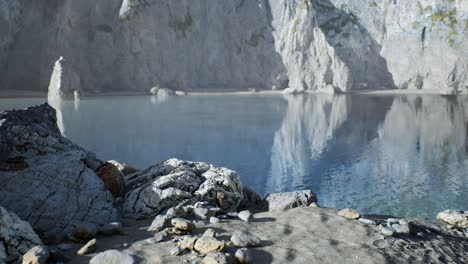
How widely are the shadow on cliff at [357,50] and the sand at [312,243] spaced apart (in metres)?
90.0

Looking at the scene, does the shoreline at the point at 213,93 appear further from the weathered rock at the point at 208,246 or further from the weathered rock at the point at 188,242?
the weathered rock at the point at 208,246

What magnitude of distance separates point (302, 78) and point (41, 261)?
92.7 meters

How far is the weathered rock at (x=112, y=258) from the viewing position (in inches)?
273

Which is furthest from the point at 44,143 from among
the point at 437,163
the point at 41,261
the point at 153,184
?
the point at 437,163

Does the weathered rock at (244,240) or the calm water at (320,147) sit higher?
the weathered rock at (244,240)

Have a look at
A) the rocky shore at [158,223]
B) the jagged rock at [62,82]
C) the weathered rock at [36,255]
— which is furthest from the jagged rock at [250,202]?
the jagged rock at [62,82]

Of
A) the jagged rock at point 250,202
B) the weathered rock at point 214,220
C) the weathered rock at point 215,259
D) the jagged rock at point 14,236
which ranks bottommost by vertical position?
the jagged rock at point 250,202

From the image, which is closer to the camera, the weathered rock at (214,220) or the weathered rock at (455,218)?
the weathered rock at (214,220)

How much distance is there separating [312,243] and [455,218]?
591 centimetres

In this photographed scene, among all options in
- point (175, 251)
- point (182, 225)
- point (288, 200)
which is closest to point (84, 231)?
point (182, 225)

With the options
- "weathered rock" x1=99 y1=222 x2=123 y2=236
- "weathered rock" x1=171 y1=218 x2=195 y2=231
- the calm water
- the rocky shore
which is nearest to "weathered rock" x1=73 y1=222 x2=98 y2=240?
the rocky shore

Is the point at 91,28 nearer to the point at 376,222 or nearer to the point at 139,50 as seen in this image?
the point at 139,50

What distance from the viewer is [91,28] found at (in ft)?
261

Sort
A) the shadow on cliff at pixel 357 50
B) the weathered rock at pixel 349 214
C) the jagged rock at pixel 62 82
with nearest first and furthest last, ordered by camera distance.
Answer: the weathered rock at pixel 349 214
the jagged rock at pixel 62 82
the shadow on cliff at pixel 357 50
